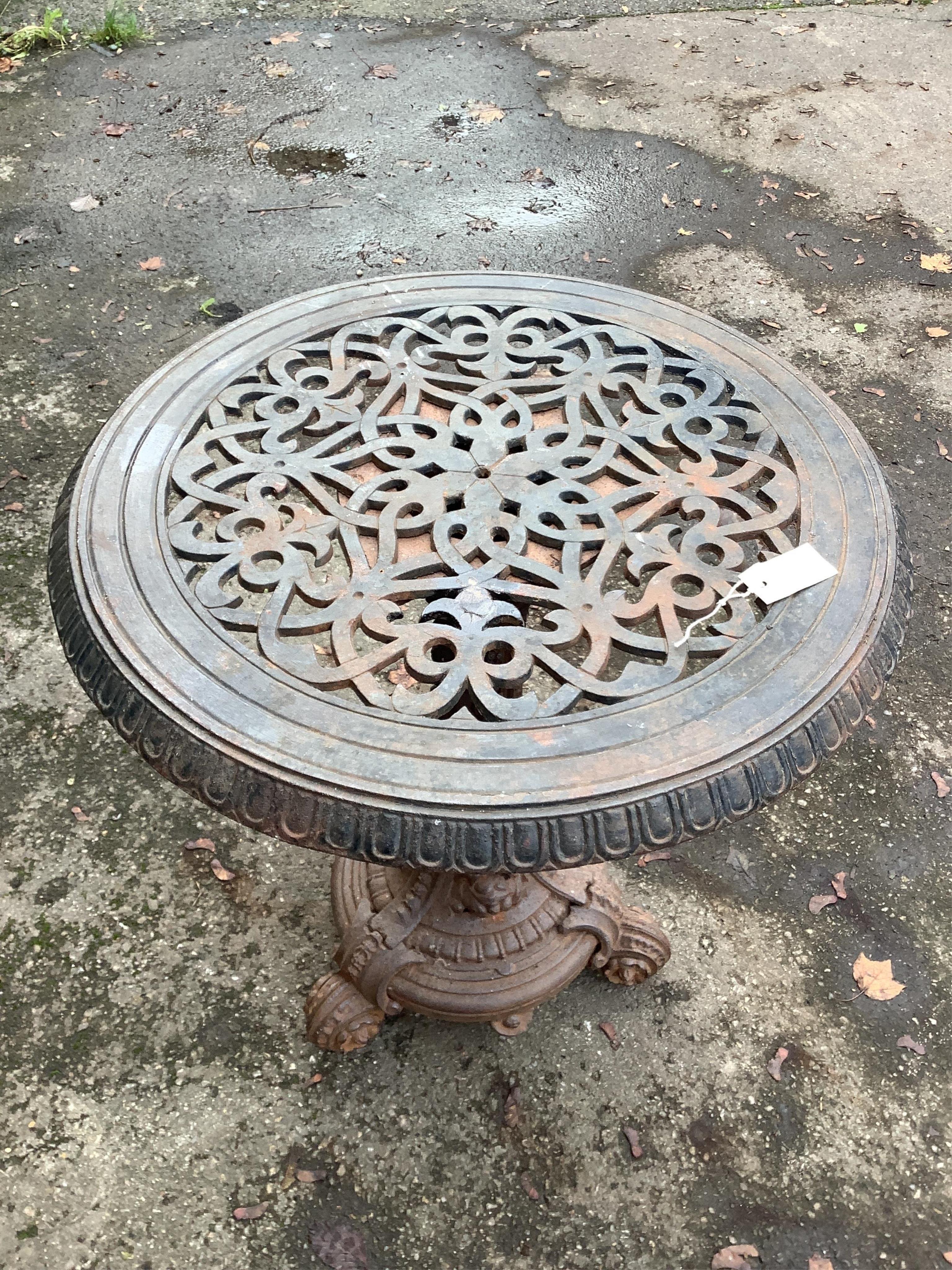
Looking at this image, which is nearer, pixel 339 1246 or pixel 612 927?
pixel 339 1246

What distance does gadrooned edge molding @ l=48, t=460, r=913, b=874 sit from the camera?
142 centimetres

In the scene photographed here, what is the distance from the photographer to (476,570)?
5.74ft

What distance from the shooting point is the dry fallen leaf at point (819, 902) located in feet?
8.14

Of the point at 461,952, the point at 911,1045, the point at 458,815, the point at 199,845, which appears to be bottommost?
the point at 911,1045

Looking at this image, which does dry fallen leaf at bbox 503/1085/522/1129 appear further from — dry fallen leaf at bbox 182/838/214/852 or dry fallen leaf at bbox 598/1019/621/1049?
dry fallen leaf at bbox 182/838/214/852

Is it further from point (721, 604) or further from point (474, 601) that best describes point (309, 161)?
point (721, 604)

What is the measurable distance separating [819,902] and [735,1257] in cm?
84

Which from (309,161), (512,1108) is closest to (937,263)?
(309,161)

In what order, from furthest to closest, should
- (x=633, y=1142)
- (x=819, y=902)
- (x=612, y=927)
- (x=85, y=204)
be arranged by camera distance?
(x=85, y=204), (x=819, y=902), (x=612, y=927), (x=633, y=1142)

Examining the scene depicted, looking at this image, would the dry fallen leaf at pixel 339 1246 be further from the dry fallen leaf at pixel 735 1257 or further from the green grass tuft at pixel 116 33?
the green grass tuft at pixel 116 33

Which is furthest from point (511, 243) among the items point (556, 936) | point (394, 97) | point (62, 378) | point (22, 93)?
point (556, 936)

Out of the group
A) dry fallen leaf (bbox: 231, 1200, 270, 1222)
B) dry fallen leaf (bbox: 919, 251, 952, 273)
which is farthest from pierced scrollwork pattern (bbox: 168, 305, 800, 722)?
dry fallen leaf (bbox: 919, 251, 952, 273)

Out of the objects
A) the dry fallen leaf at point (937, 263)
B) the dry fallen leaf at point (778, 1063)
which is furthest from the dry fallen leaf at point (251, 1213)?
the dry fallen leaf at point (937, 263)

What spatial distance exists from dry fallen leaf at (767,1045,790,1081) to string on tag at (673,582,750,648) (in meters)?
1.08
